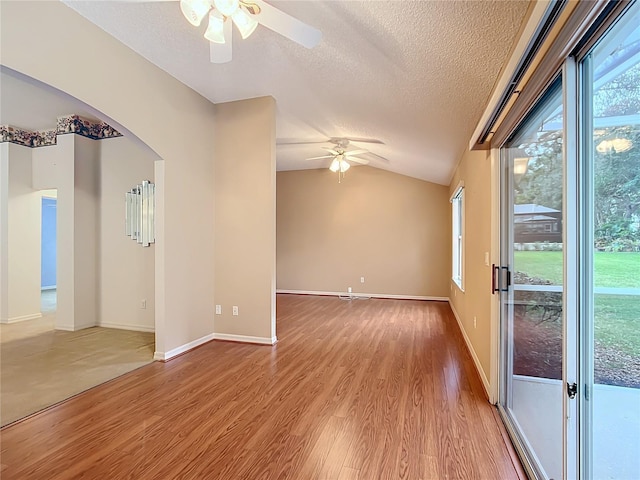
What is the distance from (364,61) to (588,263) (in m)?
2.04

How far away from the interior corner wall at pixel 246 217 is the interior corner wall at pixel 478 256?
225cm

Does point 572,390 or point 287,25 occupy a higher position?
point 287,25

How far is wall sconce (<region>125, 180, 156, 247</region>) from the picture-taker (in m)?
4.22

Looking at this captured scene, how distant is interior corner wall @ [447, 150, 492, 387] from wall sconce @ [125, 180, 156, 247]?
12.9 feet

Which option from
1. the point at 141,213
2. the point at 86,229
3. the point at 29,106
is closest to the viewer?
the point at 29,106

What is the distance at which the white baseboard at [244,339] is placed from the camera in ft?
12.3

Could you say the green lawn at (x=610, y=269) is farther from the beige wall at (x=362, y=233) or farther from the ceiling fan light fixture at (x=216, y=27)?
the beige wall at (x=362, y=233)

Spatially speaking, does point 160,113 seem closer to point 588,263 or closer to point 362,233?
point 588,263

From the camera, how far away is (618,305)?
100 centimetres

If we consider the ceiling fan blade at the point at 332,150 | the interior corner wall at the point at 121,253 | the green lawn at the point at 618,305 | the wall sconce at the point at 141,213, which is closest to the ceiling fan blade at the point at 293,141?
the ceiling fan blade at the point at 332,150

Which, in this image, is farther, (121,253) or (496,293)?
(121,253)

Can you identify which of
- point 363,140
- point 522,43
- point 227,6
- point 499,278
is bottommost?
point 499,278

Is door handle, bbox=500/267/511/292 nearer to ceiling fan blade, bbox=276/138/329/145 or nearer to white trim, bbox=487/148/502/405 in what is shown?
white trim, bbox=487/148/502/405

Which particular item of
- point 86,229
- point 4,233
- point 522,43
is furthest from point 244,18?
point 4,233
